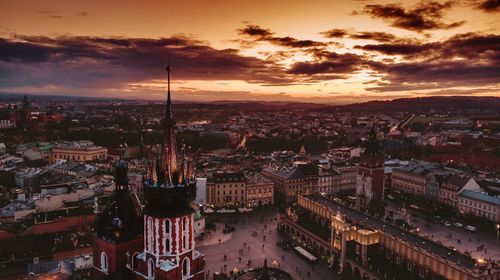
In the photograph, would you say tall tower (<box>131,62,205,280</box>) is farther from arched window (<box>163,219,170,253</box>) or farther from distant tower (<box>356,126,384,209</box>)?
distant tower (<box>356,126,384,209</box>)

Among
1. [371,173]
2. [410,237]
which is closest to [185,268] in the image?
[410,237]

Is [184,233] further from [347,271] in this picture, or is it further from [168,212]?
[347,271]

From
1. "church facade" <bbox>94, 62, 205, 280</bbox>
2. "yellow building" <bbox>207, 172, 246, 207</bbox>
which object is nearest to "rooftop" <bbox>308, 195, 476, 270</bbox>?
"yellow building" <bbox>207, 172, 246, 207</bbox>

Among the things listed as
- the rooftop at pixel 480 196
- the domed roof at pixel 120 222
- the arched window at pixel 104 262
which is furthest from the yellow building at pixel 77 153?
the arched window at pixel 104 262

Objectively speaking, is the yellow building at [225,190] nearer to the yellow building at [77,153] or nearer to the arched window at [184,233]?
the yellow building at [77,153]

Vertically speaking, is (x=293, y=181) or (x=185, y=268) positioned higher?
(x=185, y=268)

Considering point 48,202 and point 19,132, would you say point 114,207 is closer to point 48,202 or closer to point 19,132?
point 48,202
